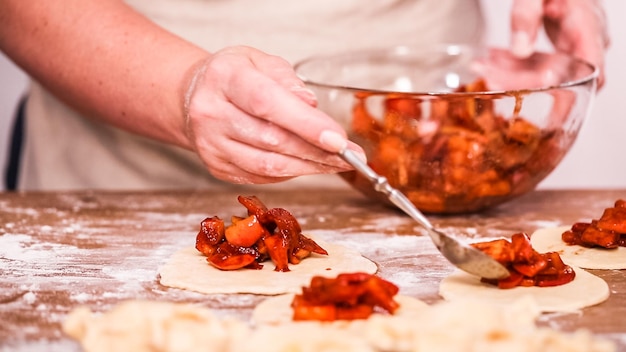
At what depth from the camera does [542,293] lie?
1479 millimetres

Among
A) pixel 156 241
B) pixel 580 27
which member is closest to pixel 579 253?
pixel 580 27

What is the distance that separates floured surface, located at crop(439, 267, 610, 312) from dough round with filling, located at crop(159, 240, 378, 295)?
0.19m

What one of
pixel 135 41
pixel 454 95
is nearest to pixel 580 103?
pixel 454 95

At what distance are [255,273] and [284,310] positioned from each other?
0.22m

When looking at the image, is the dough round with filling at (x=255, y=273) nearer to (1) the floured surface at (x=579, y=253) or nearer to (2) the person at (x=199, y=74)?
(2) the person at (x=199, y=74)

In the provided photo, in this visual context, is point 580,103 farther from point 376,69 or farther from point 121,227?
point 121,227

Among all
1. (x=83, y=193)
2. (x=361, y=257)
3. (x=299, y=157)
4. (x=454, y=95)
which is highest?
(x=454, y=95)

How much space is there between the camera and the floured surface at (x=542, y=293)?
1.42m

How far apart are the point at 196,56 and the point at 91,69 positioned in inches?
13.1

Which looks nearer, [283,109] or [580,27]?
[283,109]

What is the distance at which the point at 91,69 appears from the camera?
195 cm

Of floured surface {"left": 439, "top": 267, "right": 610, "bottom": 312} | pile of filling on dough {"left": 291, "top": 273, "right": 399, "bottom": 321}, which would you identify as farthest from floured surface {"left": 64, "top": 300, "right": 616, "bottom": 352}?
floured surface {"left": 439, "top": 267, "right": 610, "bottom": 312}

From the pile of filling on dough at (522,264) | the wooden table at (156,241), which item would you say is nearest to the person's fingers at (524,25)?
the wooden table at (156,241)

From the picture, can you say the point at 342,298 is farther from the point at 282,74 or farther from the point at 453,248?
the point at 282,74
